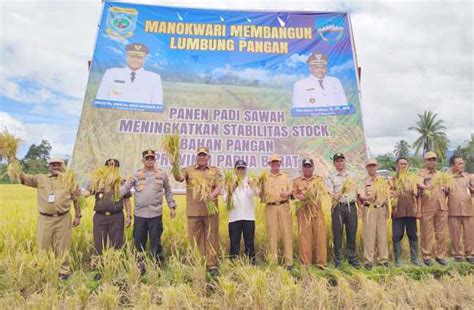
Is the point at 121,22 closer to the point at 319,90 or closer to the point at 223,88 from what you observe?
the point at 223,88

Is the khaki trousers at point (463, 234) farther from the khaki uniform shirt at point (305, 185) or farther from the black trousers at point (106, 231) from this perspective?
the black trousers at point (106, 231)

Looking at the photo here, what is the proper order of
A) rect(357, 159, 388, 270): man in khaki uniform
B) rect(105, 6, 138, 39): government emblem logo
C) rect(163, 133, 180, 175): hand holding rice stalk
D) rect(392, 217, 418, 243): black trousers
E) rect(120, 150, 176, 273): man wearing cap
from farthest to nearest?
rect(105, 6, 138, 39): government emblem logo < rect(392, 217, 418, 243): black trousers < rect(357, 159, 388, 270): man in khaki uniform < rect(120, 150, 176, 273): man wearing cap < rect(163, 133, 180, 175): hand holding rice stalk

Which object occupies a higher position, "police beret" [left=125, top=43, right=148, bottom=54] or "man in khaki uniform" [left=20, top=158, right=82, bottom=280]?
"police beret" [left=125, top=43, right=148, bottom=54]

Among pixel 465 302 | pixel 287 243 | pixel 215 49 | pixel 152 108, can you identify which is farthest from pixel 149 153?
pixel 215 49

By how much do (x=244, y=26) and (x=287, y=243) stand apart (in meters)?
6.84

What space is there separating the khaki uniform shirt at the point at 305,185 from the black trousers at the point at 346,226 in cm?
33

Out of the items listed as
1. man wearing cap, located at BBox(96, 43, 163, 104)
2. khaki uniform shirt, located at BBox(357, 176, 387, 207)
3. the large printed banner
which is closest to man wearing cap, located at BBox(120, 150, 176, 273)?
khaki uniform shirt, located at BBox(357, 176, 387, 207)

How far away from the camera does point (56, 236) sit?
4188mm

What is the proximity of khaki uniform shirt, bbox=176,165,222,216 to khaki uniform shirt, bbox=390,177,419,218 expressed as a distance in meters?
2.36

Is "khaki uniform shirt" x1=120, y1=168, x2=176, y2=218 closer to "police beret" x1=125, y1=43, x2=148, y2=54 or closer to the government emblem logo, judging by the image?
"police beret" x1=125, y1=43, x2=148, y2=54

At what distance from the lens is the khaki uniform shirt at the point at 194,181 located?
4.36 m

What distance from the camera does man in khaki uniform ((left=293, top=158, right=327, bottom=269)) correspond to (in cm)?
452

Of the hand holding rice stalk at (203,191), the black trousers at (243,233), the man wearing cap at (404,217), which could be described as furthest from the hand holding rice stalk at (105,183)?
the man wearing cap at (404,217)

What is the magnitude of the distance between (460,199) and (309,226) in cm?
224
